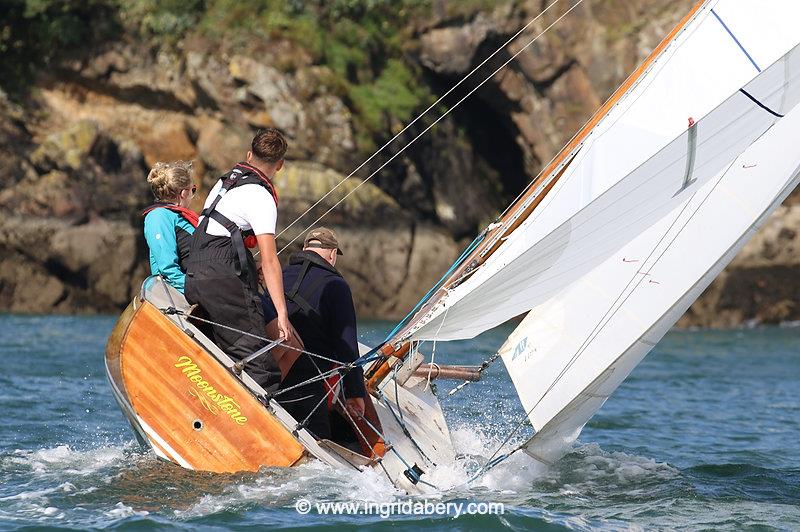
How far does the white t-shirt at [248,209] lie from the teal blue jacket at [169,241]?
18.7 inches

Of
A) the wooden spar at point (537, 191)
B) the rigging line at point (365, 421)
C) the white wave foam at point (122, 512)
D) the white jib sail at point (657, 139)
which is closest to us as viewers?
the white wave foam at point (122, 512)

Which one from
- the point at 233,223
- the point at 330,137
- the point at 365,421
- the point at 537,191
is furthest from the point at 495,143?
the point at 233,223

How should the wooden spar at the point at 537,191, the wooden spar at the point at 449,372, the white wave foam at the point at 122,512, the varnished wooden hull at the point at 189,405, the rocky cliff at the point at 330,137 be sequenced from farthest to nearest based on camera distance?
the rocky cliff at the point at 330,137
the wooden spar at the point at 449,372
the wooden spar at the point at 537,191
the varnished wooden hull at the point at 189,405
the white wave foam at the point at 122,512

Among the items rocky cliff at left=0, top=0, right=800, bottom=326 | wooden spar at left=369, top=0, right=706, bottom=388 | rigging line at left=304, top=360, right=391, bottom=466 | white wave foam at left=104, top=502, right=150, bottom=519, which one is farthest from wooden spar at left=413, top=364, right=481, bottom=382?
rocky cliff at left=0, top=0, right=800, bottom=326

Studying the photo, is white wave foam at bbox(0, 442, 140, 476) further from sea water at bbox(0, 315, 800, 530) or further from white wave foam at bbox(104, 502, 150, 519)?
white wave foam at bbox(104, 502, 150, 519)

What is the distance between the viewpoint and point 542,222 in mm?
6305

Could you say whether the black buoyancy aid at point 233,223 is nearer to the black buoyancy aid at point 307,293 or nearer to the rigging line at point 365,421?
the black buoyancy aid at point 307,293

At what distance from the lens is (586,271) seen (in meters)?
5.84

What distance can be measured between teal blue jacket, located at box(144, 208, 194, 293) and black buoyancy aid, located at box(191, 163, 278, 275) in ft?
1.32

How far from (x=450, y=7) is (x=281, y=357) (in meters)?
14.8

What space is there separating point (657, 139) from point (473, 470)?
2.23 meters

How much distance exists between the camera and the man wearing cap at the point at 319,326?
643cm

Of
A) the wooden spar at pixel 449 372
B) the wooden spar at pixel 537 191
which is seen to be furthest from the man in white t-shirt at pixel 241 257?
the wooden spar at pixel 449 372

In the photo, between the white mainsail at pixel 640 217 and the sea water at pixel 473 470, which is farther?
the white mainsail at pixel 640 217
